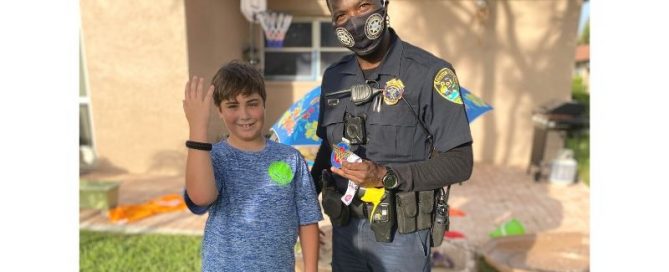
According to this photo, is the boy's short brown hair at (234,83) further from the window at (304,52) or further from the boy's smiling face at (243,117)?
the window at (304,52)

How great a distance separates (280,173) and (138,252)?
10.8 feet

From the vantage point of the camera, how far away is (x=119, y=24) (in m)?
7.18

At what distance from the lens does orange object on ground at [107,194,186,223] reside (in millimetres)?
5457

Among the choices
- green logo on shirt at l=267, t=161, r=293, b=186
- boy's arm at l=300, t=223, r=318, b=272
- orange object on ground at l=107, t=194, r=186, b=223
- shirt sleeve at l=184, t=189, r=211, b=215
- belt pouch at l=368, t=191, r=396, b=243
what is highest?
A: green logo on shirt at l=267, t=161, r=293, b=186

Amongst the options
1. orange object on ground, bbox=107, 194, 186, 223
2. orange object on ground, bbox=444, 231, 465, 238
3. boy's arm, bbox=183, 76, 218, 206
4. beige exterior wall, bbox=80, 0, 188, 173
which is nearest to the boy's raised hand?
boy's arm, bbox=183, 76, 218, 206

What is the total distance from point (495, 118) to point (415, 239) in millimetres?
7323

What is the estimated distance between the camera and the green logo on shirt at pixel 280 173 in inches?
68.9

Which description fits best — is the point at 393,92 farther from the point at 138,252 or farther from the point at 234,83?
the point at 138,252

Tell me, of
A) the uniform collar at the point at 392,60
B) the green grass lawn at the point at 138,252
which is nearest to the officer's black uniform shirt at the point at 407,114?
the uniform collar at the point at 392,60

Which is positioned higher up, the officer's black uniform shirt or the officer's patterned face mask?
the officer's patterned face mask

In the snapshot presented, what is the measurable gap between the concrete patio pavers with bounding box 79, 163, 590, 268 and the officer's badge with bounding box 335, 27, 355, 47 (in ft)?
10.2

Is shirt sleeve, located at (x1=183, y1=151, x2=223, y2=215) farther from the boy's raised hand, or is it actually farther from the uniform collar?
the uniform collar
